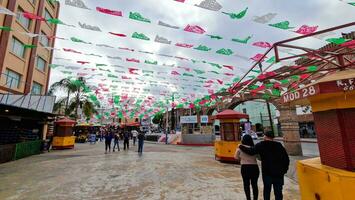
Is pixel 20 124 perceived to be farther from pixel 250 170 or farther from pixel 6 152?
pixel 250 170

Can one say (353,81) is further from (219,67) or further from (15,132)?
(15,132)

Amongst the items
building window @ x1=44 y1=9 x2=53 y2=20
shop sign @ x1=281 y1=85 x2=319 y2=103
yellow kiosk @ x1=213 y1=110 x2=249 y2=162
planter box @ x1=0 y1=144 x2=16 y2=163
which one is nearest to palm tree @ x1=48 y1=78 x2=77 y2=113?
building window @ x1=44 y1=9 x2=53 y2=20

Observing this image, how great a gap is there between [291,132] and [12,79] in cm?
2262

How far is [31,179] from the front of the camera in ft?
24.1

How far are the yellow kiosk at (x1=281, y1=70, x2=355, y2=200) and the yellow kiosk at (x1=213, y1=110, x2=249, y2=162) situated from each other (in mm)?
7582

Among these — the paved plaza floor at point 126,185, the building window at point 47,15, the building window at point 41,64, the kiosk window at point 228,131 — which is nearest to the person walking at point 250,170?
the paved plaza floor at point 126,185

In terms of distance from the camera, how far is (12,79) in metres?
16.2

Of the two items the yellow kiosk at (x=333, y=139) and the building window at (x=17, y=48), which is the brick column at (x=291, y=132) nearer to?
the yellow kiosk at (x=333, y=139)

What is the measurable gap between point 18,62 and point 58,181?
1487cm

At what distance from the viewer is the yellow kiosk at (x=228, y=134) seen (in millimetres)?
11164

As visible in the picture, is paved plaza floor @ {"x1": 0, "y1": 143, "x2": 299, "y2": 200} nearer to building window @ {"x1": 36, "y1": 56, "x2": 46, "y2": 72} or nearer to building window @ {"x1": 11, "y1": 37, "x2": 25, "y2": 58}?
building window @ {"x1": 11, "y1": 37, "x2": 25, "y2": 58}

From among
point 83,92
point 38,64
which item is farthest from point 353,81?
point 83,92

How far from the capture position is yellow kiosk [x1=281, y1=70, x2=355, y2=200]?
9.34 feet

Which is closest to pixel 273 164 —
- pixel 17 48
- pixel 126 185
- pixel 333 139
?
pixel 333 139
